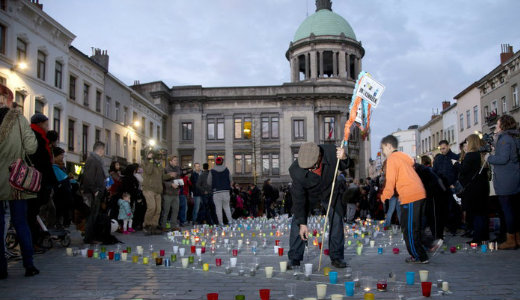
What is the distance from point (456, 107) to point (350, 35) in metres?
18.7

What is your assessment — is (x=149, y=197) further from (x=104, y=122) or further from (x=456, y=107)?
(x=456, y=107)

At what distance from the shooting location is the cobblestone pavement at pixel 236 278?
4859 mm

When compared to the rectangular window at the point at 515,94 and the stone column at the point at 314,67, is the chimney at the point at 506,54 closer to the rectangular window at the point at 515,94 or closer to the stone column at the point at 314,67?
the rectangular window at the point at 515,94

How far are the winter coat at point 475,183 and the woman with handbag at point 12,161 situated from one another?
7460 millimetres

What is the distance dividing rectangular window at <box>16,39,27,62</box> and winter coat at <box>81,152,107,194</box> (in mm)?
18380

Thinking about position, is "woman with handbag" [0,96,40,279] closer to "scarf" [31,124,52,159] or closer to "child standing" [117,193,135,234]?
"scarf" [31,124,52,159]

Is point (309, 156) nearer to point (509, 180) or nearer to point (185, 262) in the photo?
point (185, 262)

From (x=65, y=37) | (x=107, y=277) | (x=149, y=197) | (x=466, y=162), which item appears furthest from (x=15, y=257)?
(x=65, y=37)

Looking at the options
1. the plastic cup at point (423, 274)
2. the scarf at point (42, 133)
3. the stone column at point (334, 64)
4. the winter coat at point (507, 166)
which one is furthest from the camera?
the stone column at point (334, 64)

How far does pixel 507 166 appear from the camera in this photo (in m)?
8.14

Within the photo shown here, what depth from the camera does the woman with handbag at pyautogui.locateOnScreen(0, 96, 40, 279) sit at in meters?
5.70

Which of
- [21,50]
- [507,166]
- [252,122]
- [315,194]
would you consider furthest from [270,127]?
[315,194]

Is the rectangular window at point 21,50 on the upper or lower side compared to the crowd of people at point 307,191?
upper

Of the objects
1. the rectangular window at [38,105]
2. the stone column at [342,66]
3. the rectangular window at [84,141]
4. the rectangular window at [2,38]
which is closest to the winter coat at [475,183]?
the rectangular window at [2,38]
